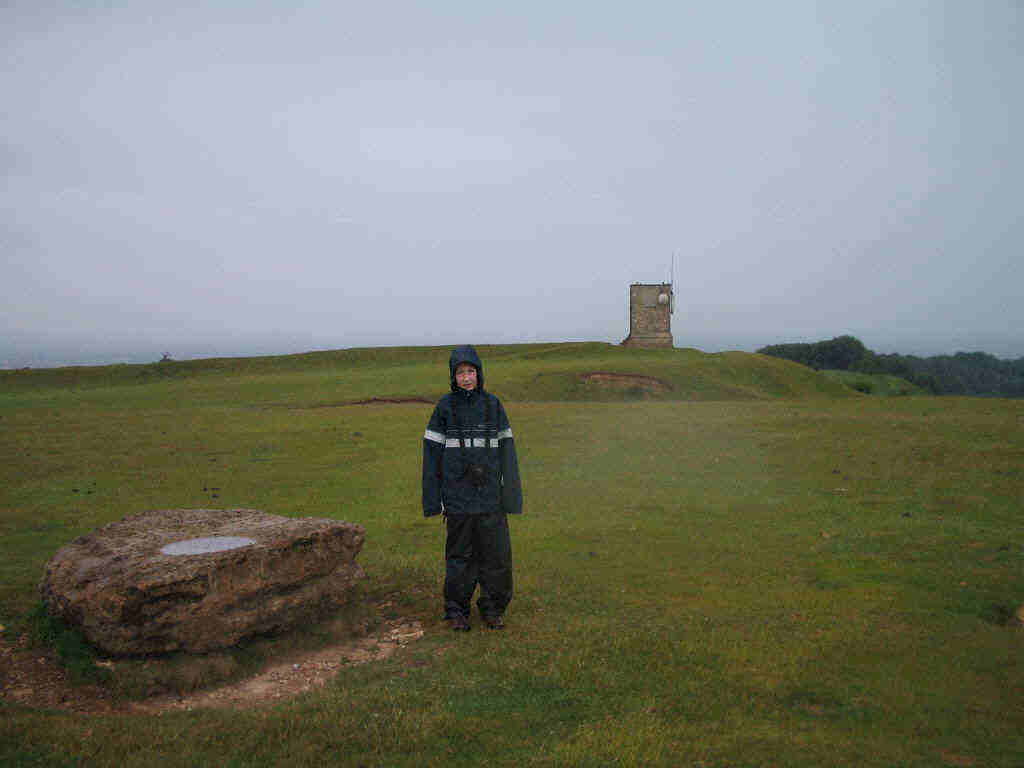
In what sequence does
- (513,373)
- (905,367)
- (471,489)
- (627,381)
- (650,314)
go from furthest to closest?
(905,367), (650,314), (513,373), (627,381), (471,489)

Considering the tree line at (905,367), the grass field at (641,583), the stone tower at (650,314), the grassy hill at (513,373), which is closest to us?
the grass field at (641,583)

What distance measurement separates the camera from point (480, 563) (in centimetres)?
763

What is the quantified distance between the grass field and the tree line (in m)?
81.3

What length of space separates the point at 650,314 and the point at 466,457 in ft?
164

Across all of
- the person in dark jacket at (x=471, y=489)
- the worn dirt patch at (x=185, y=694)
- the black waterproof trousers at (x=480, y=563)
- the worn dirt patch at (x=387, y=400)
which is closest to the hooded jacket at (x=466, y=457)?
the person in dark jacket at (x=471, y=489)

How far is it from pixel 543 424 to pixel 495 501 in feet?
47.8

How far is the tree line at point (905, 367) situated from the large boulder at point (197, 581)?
310 ft

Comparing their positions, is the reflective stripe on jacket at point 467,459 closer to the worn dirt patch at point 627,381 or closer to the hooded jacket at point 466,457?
the hooded jacket at point 466,457

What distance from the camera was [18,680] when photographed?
6.30m

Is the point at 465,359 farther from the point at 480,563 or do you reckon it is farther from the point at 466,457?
the point at 480,563

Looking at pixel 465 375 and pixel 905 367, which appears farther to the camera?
pixel 905 367

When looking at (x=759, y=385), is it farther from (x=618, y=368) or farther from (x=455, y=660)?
(x=455, y=660)

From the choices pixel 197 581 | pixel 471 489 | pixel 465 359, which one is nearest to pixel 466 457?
pixel 471 489

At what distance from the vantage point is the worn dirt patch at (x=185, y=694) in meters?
5.88
